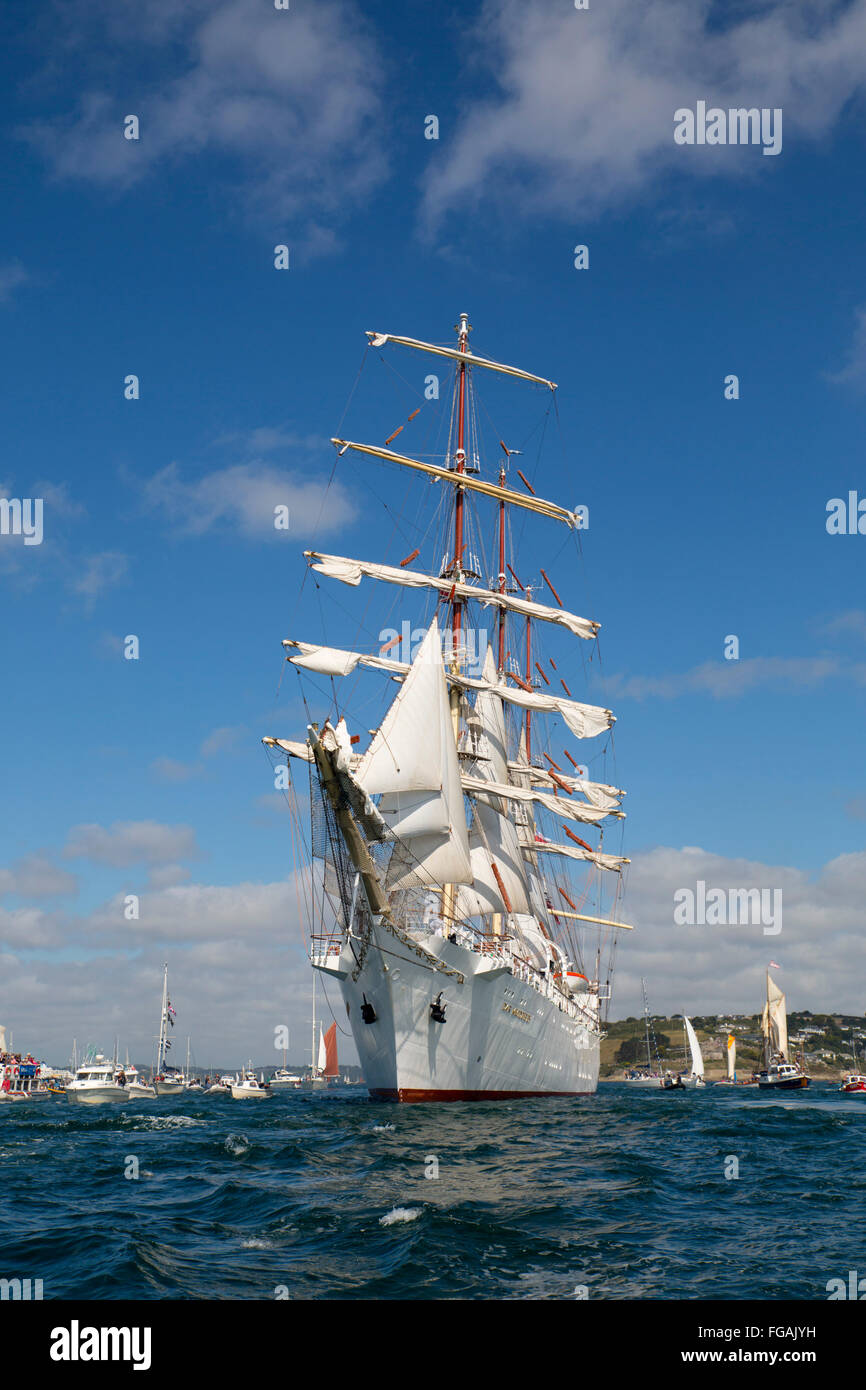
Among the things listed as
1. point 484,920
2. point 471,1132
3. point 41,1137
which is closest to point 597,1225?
point 471,1132

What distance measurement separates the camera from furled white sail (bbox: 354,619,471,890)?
4606 cm

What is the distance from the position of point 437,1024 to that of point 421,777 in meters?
11.1

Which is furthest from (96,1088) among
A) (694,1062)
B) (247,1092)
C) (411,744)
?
(694,1062)

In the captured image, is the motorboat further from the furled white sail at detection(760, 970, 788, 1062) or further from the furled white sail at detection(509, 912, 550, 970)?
the furled white sail at detection(760, 970, 788, 1062)

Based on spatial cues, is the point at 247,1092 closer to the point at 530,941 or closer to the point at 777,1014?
the point at 530,941

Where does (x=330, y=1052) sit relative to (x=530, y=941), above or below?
below

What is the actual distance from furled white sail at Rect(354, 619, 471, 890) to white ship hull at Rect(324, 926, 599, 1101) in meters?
4.84

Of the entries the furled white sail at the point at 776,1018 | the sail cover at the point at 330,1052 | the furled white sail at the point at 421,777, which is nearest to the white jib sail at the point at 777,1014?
the furled white sail at the point at 776,1018

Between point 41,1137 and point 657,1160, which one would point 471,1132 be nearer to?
point 657,1160

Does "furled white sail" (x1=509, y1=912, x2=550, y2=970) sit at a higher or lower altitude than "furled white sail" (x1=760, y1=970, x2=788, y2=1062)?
higher

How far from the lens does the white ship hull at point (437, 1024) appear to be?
42656 mm

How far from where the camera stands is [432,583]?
60000 millimetres

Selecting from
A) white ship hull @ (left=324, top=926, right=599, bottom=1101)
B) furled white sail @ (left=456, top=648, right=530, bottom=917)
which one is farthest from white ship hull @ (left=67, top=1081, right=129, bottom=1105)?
white ship hull @ (left=324, top=926, right=599, bottom=1101)

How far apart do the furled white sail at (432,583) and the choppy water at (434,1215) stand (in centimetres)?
3142
